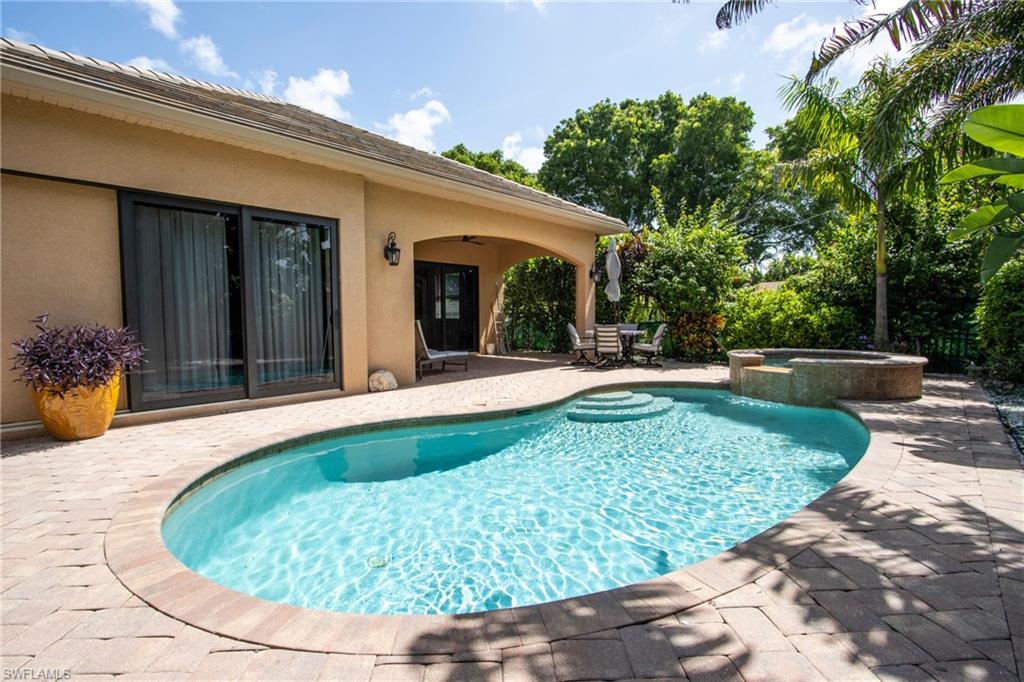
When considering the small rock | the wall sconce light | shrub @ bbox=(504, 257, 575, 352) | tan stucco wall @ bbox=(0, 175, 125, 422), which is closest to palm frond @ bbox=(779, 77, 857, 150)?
shrub @ bbox=(504, 257, 575, 352)

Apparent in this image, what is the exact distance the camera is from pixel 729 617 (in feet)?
6.91

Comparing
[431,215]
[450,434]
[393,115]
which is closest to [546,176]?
[393,115]

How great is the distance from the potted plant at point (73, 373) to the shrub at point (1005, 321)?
1357cm

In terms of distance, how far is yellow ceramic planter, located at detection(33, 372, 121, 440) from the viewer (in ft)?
17.1

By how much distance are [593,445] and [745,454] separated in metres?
1.84

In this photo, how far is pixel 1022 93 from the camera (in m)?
7.46

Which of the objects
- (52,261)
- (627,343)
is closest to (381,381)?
(52,261)

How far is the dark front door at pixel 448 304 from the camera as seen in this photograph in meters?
14.3

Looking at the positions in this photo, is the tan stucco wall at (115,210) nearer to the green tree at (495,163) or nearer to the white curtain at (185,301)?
the white curtain at (185,301)

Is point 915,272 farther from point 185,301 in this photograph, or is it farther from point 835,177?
point 185,301

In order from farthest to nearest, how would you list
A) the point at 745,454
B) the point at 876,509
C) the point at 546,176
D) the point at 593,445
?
the point at 546,176 → the point at 593,445 → the point at 745,454 → the point at 876,509

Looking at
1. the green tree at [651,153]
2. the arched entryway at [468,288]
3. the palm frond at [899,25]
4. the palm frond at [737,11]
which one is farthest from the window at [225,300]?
the green tree at [651,153]

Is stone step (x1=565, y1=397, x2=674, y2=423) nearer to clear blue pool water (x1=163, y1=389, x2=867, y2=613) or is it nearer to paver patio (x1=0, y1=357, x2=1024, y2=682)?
clear blue pool water (x1=163, y1=389, x2=867, y2=613)

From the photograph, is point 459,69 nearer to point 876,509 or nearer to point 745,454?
point 745,454
